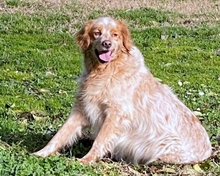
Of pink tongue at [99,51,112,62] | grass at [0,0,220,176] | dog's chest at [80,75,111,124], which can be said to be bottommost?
grass at [0,0,220,176]

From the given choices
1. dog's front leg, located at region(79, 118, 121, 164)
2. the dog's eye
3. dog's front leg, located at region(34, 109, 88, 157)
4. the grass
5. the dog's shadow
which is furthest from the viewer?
the dog's shadow

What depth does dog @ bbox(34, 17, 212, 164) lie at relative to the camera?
23.0 ft

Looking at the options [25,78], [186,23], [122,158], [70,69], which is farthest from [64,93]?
[186,23]

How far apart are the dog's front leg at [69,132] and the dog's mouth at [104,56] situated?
0.68m

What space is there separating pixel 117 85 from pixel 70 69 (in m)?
5.60

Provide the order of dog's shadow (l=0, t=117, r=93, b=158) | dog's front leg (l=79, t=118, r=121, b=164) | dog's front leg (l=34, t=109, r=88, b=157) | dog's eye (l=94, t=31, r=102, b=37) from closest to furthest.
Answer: dog's front leg (l=79, t=118, r=121, b=164) < dog's eye (l=94, t=31, r=102, b=37) < dog's front leg (l=34, t=109, r=88, b=157) < dog's shadow (l=0, t=117, r=93, b=158)

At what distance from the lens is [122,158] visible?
7.25 meters

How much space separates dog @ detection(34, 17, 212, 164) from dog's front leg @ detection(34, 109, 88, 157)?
0.01m

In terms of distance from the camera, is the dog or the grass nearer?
the grass

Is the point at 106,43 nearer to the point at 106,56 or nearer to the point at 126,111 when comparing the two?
the point at 106,56

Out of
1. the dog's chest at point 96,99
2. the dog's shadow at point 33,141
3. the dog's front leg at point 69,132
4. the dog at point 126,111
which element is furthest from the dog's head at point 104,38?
the dog's shadow at point 33,141

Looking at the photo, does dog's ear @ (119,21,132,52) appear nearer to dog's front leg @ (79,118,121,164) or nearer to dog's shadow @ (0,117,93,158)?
dog's front leg @ (79,118,121,164)

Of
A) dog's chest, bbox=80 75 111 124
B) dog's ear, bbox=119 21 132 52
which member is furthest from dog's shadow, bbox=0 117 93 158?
dog's ear, bbox=119 21 132 52

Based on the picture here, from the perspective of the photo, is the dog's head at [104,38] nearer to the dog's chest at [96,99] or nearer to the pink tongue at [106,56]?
the pink tongue at [106,56]
